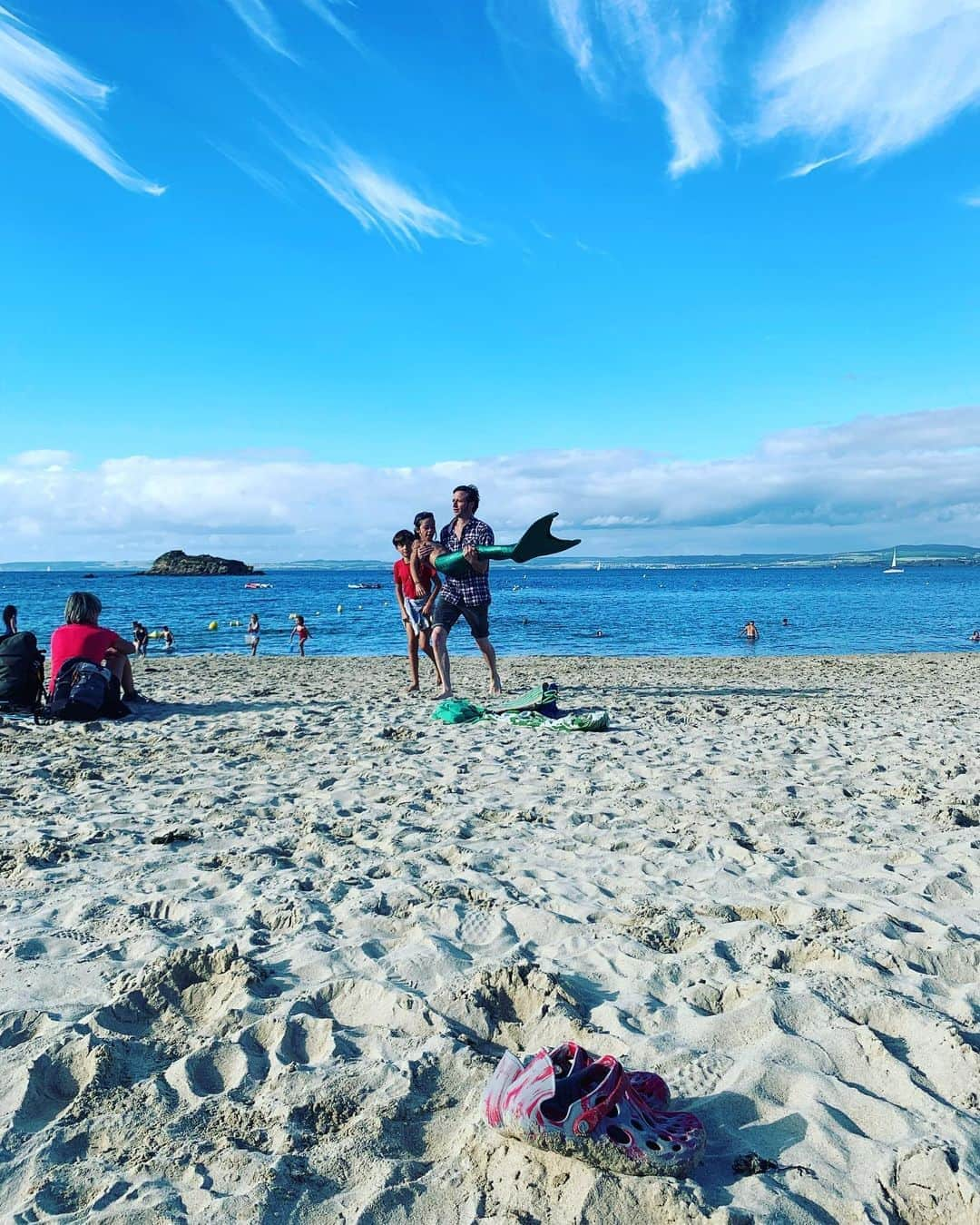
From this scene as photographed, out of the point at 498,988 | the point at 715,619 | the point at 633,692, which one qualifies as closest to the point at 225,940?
the point at 498,988

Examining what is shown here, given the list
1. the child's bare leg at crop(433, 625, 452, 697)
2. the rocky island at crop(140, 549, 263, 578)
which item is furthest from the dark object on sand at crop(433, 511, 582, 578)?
the rocky island at crop(140, 549, 263, 578)

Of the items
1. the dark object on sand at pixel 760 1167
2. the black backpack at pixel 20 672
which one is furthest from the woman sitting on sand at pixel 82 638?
the dark object on sand at pixel 760 1167

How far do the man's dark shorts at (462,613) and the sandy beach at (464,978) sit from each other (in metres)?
2.58

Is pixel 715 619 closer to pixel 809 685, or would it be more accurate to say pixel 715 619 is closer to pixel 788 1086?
pixel 809 685

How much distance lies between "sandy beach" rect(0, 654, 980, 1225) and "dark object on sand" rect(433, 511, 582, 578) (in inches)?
100

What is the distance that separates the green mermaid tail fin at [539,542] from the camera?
8500 millimetres

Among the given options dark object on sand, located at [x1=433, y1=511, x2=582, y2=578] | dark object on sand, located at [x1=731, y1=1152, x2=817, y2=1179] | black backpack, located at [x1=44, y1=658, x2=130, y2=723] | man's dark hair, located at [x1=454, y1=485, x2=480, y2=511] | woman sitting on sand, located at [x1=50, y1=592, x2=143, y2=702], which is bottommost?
dark object on sand, located at [x1=731, y1=1152, x2=817, y2=1179]

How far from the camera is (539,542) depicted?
8.62m

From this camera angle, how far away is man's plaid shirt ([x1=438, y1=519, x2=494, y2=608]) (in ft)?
29.4

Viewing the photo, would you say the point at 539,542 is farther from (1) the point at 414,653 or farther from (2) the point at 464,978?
(2) the point at 464,978

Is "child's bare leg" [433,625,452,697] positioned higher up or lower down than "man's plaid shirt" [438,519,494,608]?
lower down

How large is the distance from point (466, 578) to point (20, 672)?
15.5 feet

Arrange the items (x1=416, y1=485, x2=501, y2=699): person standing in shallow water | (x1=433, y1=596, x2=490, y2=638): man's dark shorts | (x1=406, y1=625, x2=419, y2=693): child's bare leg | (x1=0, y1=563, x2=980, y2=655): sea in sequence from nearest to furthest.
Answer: (x1=416, y1=485, x2=501, y2=699): person standing in shallow water → (x1=433, y1=596, x2=490, y2=638): man's dark shorts → (x1=406, y1=625, x2=419, y2=693): child's bare leg → (x1=0, y1=563, x2=980, y2=655): sea

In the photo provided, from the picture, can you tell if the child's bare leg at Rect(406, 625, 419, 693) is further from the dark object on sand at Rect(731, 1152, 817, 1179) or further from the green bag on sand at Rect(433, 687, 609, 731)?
the dark object on sand at Rect(731, 1152, 817, 1179)
